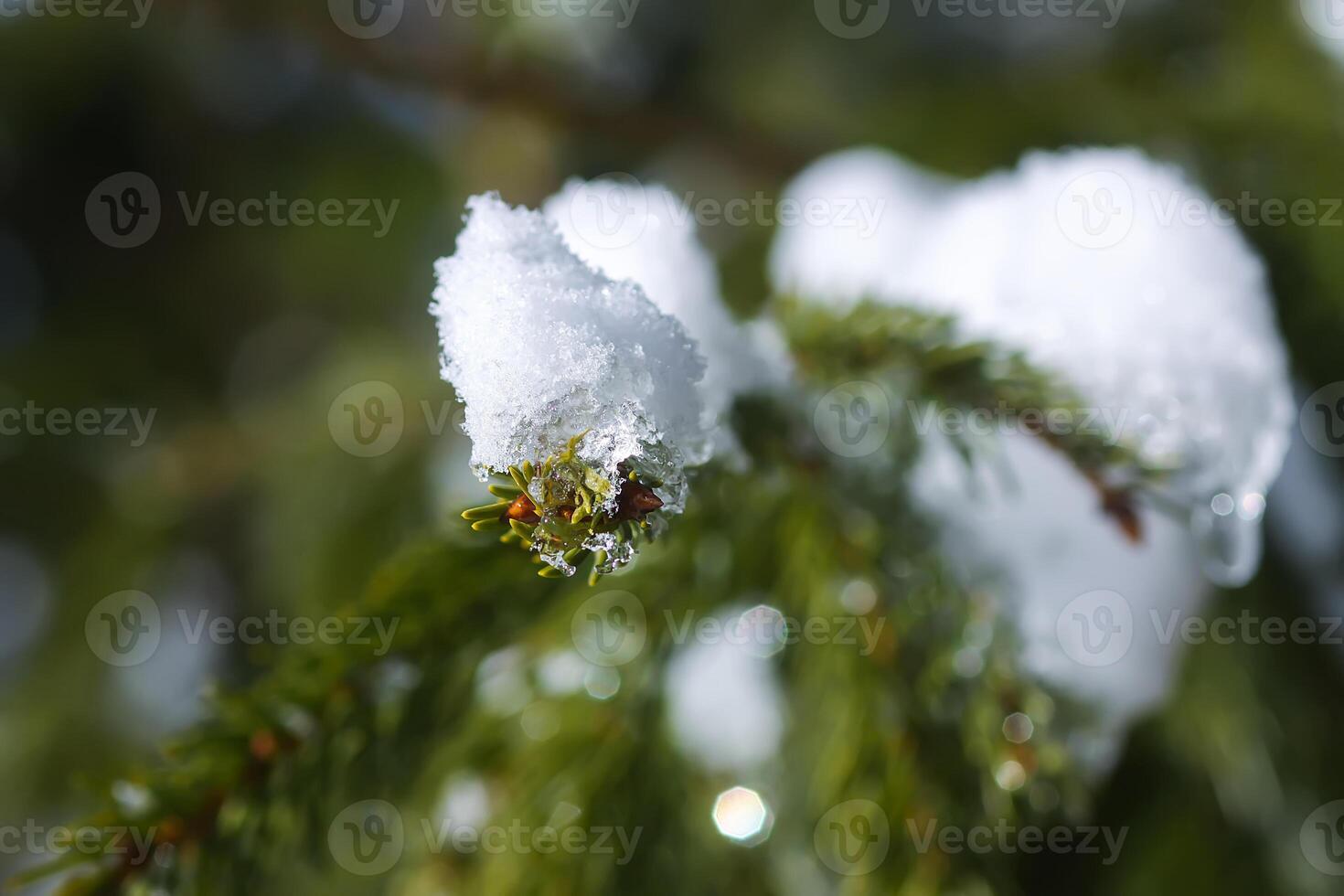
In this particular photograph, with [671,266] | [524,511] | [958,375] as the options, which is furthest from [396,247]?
[524,511]

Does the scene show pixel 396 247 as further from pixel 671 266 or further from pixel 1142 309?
pixel 1142 309

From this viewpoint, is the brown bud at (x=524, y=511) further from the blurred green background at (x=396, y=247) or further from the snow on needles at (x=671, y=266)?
the blurred green background at (x=396, y=247)

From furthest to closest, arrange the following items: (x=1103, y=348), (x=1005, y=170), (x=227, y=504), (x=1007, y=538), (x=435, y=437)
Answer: (x=227, y=504) → (x=435, y=437) → (x=1005, y=170) → (x=1007, y=538) → (x=1103, y=348)

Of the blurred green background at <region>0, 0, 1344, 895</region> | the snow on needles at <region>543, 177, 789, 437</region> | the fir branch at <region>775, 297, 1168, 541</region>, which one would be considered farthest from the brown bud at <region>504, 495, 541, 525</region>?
the blurred green background at <region>0, 0, 1344, 895</region>

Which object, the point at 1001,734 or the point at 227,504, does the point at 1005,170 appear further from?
the point at 227,504

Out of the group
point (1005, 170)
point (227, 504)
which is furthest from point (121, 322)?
point (1005, 170)

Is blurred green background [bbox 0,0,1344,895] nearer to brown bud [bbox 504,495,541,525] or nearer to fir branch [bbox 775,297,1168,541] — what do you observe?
fir branch [bbox 775,297,1168,541]
